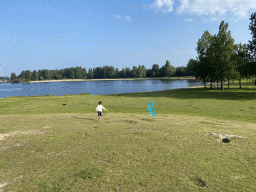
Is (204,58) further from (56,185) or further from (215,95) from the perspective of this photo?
(56,185)

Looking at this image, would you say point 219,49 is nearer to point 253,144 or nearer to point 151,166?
point 253,144

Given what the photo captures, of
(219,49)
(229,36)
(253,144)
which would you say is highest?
(229,36)

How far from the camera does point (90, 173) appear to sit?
291 inches

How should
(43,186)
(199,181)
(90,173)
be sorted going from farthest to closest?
(90,173) → (199,181) → (43,186)

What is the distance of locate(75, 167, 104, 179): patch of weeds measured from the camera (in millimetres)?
7219

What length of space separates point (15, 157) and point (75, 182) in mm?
4264

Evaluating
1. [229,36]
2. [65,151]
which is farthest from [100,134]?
[229,36]

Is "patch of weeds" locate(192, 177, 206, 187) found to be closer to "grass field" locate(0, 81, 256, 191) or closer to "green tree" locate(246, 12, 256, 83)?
"grass field" locate(0, 81, 256, 191)

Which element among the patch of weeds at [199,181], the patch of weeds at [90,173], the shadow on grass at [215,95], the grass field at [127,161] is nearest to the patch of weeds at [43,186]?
the grass field at [127,161]

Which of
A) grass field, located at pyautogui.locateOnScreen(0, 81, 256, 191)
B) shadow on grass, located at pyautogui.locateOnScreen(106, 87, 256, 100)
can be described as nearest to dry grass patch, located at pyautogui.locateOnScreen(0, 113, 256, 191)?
grass field, located at pyautogui.locateOnScreen(0, 81, 256, 191)

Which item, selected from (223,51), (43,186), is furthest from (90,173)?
(223,51)

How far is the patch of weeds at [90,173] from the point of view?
7.22 m

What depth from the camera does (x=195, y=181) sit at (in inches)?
272

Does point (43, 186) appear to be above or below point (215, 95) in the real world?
above
